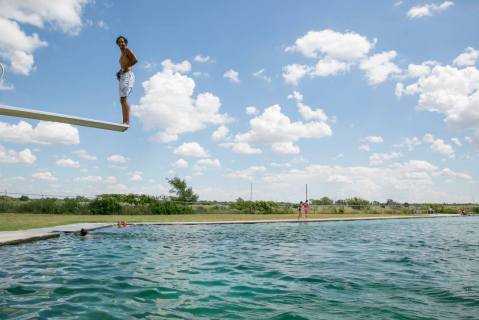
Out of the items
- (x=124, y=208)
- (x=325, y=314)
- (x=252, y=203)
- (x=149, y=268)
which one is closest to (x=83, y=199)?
(x=124, y=208)

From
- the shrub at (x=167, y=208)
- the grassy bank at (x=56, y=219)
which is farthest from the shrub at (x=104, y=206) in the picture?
the grassy bank at (x=56, y=219)

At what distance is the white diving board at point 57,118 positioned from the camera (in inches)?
262

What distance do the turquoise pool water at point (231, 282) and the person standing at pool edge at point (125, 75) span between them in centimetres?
310

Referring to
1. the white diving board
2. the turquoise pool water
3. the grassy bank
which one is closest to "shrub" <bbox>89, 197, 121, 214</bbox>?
the grassy bank

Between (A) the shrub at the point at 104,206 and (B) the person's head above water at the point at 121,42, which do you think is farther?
(A) the shrub at the point at 104,206

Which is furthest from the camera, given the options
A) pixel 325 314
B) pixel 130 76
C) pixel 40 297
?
pixel 130 76

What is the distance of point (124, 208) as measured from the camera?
29953 mm

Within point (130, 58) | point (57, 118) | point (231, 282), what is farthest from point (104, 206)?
point (231, 282)

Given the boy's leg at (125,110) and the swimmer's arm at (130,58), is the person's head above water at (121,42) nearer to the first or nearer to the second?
the swimmer's arm at (130,58)

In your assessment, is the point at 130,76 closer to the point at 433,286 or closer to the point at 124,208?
the point at 433,286

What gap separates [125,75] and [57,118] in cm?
→ 146

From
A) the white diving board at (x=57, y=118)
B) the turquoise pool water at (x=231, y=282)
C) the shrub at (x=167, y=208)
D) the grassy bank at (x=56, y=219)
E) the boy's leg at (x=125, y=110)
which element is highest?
the boy's leg at (x=125, y=110)

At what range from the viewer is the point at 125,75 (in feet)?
24.7

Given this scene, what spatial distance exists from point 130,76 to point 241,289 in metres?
4.42
